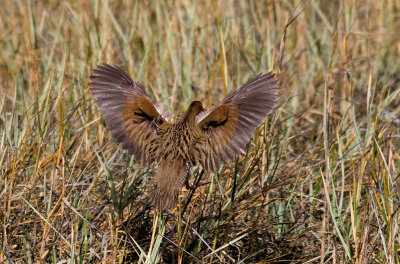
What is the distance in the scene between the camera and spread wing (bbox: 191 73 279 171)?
2975 mm

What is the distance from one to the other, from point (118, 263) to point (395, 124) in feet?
6.42

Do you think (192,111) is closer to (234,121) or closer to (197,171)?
(234,121)

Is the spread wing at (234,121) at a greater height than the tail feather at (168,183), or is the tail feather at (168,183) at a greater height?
the spread wing at (234,121)

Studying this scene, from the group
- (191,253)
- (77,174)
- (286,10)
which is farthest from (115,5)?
(191,253)

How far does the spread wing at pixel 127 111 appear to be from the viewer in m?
3.09

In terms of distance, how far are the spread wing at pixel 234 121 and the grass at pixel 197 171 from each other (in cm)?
18

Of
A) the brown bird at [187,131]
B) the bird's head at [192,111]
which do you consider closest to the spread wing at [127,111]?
the brown bird at [187,131]

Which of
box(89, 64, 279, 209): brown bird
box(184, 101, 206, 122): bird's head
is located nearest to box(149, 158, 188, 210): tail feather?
box(89, 64, 279, 209): brown bird

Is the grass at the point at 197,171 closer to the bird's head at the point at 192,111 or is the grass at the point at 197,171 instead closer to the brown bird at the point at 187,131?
the brown bird at the point at 187,131

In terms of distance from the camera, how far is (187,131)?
3.06 meters

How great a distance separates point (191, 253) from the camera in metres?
3.11

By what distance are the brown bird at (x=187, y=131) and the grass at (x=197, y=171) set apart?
145mm

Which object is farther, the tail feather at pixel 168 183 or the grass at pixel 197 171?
the grass at pixel 197 171

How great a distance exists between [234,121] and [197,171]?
0.57m
